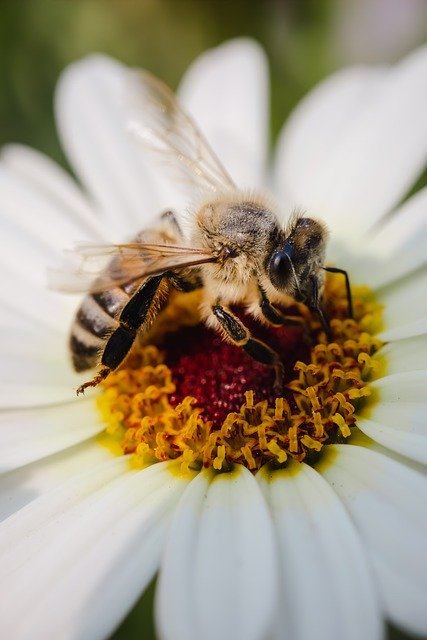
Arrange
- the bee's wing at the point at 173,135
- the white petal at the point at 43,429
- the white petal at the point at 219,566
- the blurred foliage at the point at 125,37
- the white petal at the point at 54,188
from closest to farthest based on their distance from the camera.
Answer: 1. the white petal at the point at 219,566
2. the white petal at the point at 43,429
3. the bee's wing at the point at 173,135
4. the white petal at the point at 54,188
5. the blurred foliage at the point at 125,37

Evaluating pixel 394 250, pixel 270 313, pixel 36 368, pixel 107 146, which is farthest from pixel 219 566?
pixel 107 146

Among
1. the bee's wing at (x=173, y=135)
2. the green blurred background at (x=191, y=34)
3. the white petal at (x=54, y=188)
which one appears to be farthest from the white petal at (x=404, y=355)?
the green blurred background at (x=191, y=34)

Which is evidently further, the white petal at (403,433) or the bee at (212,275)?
the bee at (212,275)

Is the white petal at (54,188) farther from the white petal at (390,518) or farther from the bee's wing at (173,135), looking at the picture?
the white petal at (390,518)

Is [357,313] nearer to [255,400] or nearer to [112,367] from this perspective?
[255,400]

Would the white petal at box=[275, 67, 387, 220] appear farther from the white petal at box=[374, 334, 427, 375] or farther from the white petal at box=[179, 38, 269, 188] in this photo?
the white petal at box=[374, 334, 427, 375]

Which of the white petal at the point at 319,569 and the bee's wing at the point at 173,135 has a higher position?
the bee's wing at the point at 173,135

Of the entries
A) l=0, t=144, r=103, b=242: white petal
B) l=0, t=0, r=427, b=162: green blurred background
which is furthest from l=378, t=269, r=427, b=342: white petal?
l=0, t=0, r=427, b=162: green blurred background
